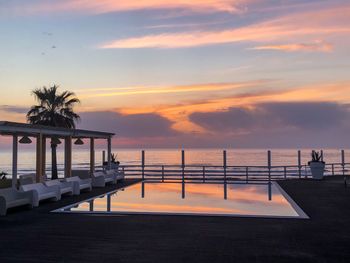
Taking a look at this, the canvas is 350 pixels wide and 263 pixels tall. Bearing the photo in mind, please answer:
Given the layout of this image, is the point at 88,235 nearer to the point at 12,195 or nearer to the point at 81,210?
the point at 81,210

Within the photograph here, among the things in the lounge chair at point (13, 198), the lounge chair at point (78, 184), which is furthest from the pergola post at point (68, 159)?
the lounge chair at point (13, 198)

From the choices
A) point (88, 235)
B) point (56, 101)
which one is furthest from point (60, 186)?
point (56, 101)

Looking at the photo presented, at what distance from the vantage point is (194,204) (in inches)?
591

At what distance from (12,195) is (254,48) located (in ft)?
38.6

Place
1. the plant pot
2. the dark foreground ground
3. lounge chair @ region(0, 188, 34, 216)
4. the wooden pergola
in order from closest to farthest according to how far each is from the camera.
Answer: the dark foreground ground
lounge chair @ region(0, 188, 34, 216)
the wooden pergola
the plant pot

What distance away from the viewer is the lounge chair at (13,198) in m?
12.4

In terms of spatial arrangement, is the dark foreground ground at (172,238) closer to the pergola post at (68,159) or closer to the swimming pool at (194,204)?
the swimming pool at (194,204)

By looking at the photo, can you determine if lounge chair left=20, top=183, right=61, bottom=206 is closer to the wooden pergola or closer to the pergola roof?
the wooden pergola

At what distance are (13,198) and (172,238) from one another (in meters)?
6.43

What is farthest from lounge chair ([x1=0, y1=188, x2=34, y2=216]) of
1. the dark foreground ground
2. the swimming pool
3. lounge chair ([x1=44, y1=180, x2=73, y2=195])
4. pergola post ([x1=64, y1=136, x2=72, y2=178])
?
pergola post ([x1=64, y1=136, x2=72, y2=178])

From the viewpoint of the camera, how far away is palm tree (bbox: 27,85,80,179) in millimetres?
26125

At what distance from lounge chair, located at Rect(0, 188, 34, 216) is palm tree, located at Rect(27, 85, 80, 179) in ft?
40.1

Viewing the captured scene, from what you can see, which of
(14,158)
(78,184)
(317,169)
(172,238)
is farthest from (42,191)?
(317,169)

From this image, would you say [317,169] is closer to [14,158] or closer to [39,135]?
[39,135]
